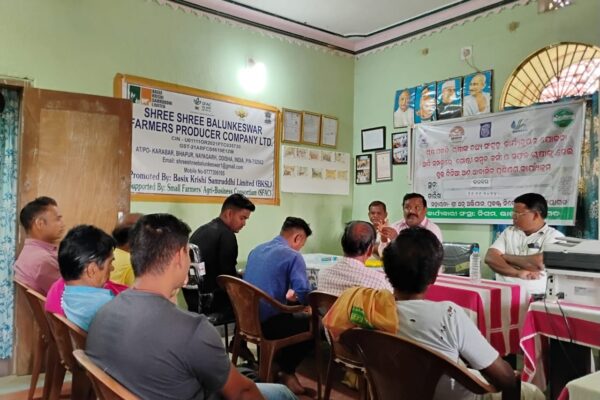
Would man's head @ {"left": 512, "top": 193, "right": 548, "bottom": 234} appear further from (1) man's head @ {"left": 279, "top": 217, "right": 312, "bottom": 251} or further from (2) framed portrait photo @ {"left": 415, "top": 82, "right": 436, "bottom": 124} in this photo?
(2) framed portrait photo @ {"left": 415, "top": 82, "right": 436, "bottom": 124}

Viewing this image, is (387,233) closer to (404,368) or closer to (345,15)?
(345,15)

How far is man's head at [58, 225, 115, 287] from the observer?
74.4 inches

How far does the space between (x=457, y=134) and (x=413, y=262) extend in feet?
10.5

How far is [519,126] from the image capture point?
3.98 m

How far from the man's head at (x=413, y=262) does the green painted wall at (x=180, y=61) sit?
115 inches

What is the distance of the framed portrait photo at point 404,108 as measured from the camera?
16.0 ft

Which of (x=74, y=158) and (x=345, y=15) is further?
(x=345, y=15)

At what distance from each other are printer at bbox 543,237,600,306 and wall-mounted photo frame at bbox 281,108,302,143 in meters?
3.21

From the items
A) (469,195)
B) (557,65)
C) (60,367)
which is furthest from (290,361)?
(557,65)

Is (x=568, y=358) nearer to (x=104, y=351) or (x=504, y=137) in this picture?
(x=104, y=351)

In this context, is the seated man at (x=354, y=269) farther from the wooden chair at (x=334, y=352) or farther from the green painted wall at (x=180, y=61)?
the green painted wall at (x=180, y=61)

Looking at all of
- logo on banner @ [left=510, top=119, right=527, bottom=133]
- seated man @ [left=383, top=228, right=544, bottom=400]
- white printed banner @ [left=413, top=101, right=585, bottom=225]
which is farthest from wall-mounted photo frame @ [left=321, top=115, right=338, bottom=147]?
seated man @ [left=383, top=228, right=544, bottom=400]

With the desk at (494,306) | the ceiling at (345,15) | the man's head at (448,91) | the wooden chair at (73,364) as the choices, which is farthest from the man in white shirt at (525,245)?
the wooden chair at (73,364)

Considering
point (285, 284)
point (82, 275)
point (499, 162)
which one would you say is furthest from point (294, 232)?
point (499, 162)
